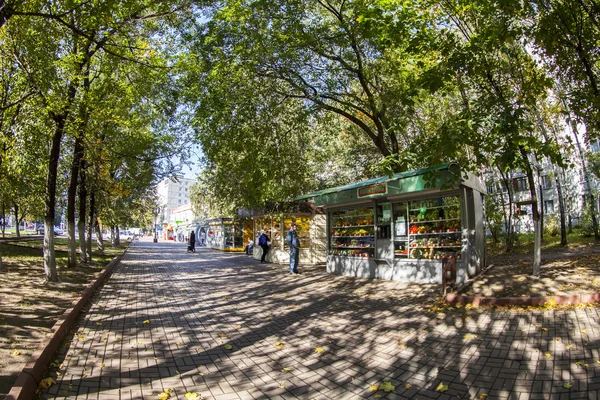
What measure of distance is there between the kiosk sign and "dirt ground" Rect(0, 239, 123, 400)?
8234mm

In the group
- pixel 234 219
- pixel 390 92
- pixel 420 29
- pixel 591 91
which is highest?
pixel 420 29

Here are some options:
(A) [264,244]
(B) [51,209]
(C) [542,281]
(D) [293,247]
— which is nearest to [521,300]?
(C) [542,281]

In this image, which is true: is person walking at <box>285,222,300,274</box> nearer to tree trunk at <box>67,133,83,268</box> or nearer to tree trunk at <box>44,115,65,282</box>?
tree trunk at <box>44,115,65,282</box>

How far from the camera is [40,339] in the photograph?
16.9 feet

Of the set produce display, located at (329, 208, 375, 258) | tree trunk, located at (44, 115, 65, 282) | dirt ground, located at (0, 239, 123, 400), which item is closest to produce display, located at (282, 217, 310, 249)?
produce display, located at (329, 208, 375, 258)

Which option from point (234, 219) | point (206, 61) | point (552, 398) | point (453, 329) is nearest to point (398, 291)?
point (453, 329)

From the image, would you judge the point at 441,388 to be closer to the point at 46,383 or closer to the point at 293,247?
the point at 46,383

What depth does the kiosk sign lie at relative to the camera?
1088 cm

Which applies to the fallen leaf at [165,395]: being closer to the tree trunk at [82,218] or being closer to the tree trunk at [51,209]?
the tree trunk at [51,209]

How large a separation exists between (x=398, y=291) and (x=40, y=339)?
7497 millimetres

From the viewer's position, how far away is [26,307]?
6953 mm

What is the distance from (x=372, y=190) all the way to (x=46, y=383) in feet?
30.1

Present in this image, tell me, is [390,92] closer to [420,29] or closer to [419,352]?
[420,29]

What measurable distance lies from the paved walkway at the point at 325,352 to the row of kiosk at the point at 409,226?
2361 millimetres
